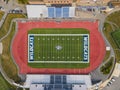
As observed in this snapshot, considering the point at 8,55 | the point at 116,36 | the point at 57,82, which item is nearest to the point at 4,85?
the point at 8,55

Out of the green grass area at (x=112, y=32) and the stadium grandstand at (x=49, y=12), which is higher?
the stadium grandstand at (x=49, y=12)

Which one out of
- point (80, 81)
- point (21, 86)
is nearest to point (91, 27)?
point (80, 81)

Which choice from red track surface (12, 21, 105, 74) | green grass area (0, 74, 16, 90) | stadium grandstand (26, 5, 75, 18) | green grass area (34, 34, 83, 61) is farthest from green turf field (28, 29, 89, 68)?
green grass area (0, 74, 16, 90)

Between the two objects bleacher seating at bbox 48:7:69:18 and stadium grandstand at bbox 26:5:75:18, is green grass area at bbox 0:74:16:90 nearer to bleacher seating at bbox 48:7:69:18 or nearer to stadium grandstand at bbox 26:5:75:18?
stadium grandstand at bbox 26:5:75:18

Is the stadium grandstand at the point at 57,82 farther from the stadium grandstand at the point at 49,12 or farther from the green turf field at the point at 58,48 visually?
the stadium grandstand at the point at 49,12

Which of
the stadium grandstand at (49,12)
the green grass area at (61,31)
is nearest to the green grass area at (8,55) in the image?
the stadium grandstand at (49,12)

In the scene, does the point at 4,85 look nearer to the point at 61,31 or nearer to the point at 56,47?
the point at 56,47
